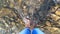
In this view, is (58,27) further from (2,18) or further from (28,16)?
(2,18)

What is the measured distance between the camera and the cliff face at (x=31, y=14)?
994mm

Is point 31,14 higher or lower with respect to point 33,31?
higher

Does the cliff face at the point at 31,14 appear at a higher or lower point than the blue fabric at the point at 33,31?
higher

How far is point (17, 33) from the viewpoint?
101 cm

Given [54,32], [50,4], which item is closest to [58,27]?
[54,32]

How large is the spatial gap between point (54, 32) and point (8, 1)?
34cm

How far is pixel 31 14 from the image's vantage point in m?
1.00

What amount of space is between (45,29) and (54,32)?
0.06m

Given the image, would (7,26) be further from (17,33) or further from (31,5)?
(31,5)

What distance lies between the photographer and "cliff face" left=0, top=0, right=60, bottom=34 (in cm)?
99

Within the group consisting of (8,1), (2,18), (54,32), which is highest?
(8,1)

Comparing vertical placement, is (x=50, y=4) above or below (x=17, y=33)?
above

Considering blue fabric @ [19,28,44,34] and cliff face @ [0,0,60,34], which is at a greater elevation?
cliff face @ [0,0,60,34]

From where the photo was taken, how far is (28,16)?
39.5 inches
